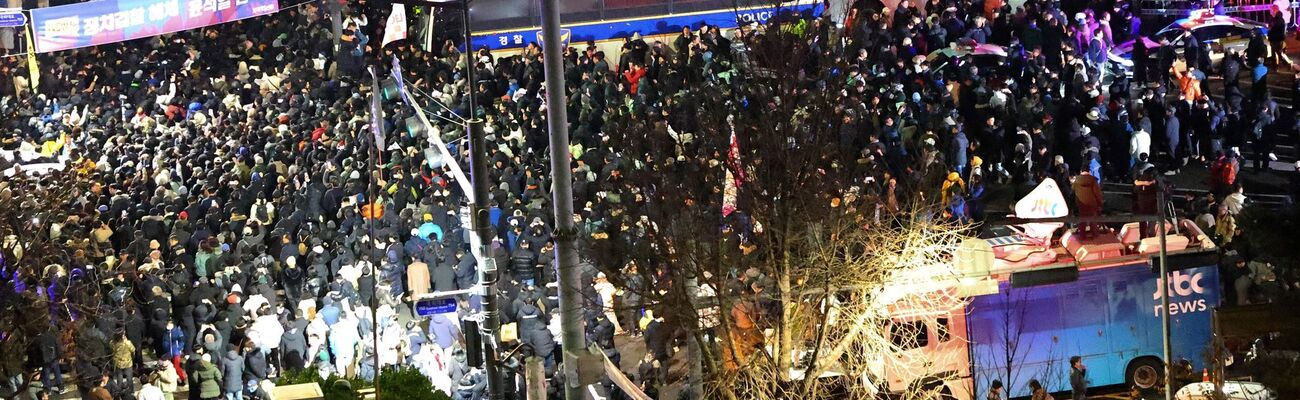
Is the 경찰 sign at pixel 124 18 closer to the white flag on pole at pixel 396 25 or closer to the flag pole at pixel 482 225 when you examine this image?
the white flag on pole at pixel 396 25

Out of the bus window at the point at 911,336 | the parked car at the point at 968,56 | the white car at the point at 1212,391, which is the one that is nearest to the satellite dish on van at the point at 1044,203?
the bus window at the point at 911,336

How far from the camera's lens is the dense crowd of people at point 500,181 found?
72.4ft

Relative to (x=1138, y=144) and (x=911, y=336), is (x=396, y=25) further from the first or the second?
(x=1138, y=144)

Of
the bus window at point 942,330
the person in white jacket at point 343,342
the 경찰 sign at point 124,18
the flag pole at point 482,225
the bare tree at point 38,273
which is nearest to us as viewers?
the flag pole at point 482,225

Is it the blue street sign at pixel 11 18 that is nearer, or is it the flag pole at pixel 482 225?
the flag pole at pixel 482 225

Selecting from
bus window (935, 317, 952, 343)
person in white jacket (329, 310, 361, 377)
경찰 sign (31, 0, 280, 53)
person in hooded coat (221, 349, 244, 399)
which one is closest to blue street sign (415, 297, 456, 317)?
person in hooded coat (221, 349, 244, 399)

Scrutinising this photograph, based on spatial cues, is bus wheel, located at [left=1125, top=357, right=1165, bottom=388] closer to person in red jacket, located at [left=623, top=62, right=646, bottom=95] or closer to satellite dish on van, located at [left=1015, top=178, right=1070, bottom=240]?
satellite dish on van, located at [left=1015, top=178, right=1070, bottom=240]

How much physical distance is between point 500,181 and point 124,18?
801 inches

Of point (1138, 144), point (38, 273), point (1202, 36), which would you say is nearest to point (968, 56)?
point (1138, 144)

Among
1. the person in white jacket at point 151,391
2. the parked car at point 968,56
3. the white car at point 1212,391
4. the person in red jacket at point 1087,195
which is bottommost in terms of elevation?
the white car at point 1212,391

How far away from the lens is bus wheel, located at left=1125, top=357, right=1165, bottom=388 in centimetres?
2188

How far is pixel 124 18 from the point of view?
140ft

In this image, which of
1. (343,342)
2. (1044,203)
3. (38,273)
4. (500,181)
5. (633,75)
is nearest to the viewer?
(1044,203)

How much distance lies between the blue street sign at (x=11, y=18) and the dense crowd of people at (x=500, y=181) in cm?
1133
